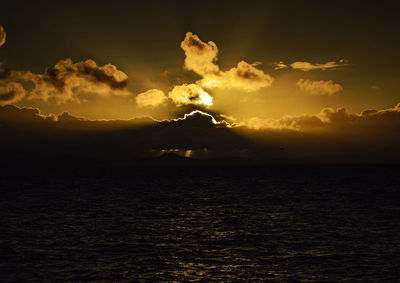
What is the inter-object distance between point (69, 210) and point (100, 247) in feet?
101

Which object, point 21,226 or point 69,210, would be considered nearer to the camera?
point 21,226

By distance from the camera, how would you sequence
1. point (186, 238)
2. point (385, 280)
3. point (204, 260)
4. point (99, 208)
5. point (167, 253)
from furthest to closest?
point (99, 208)
point (186, 238)
point (167, 253)
point (204, 260)
point (385, 280)

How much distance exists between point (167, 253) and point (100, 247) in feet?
20.7

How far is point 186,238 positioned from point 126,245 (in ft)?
20.3

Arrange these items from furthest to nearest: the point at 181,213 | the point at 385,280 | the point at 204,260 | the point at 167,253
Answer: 1. the point at 181,213
2. the point at 167,253
3. the point at 204,260
4. the point at 385,280

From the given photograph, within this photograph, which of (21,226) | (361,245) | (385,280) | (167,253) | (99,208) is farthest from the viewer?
(99,208)

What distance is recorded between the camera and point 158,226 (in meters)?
48.4

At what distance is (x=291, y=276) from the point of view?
27250 millimetres

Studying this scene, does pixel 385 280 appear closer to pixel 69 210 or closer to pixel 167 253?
pixel 167 253

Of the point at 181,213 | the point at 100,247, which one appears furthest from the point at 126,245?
the point at 181,213

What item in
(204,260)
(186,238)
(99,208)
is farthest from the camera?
(99,208)

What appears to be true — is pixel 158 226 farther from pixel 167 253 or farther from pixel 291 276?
pixel 291 276

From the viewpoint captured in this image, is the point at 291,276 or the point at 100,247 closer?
the point at 291,276

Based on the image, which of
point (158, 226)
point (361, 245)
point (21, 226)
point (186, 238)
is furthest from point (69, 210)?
point (361, 245)
